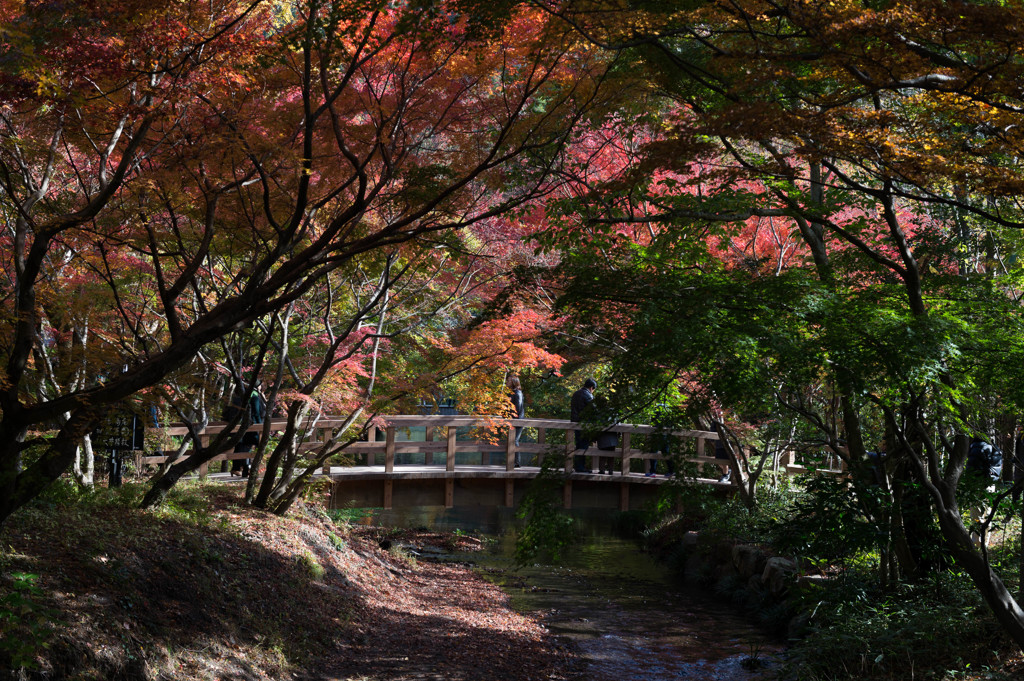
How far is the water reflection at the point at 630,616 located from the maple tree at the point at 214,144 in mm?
4686

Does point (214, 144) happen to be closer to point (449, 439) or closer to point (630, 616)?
point (630, 616)

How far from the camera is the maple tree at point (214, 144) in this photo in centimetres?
516

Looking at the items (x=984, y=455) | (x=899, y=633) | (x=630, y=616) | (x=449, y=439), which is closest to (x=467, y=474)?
(x=449, y=439)

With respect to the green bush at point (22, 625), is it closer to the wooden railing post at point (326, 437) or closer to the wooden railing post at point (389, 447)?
the wooden railing post at point (326, 437)

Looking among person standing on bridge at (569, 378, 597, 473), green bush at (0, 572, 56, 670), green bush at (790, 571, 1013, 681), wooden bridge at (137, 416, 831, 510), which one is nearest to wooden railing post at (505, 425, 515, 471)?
wooden bridge at (137, 416, 831, 510)

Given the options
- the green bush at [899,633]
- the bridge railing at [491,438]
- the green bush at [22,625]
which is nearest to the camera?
the green bush at [22,625]

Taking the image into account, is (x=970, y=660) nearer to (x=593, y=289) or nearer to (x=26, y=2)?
(x=593, y=289)

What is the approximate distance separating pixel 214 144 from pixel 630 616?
750 cm

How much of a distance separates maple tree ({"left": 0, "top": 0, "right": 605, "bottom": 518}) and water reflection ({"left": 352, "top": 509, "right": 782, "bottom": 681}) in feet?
15.4

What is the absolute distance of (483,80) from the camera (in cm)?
745

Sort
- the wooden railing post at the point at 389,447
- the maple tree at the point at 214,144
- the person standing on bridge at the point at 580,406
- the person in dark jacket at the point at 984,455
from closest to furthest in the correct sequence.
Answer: the maple tree at the point at 214,144 → the person in dark jacket at the point at 984,455 → the person standing on bridge at the point at 580,406 → the wooden railing post at the point at 389,447

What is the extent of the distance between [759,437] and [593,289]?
8543mm

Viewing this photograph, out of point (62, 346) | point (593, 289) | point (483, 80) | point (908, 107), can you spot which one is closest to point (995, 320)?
point (908, 107)

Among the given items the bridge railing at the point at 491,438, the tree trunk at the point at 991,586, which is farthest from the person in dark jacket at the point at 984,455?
the bridge railing at the point at 491,438
